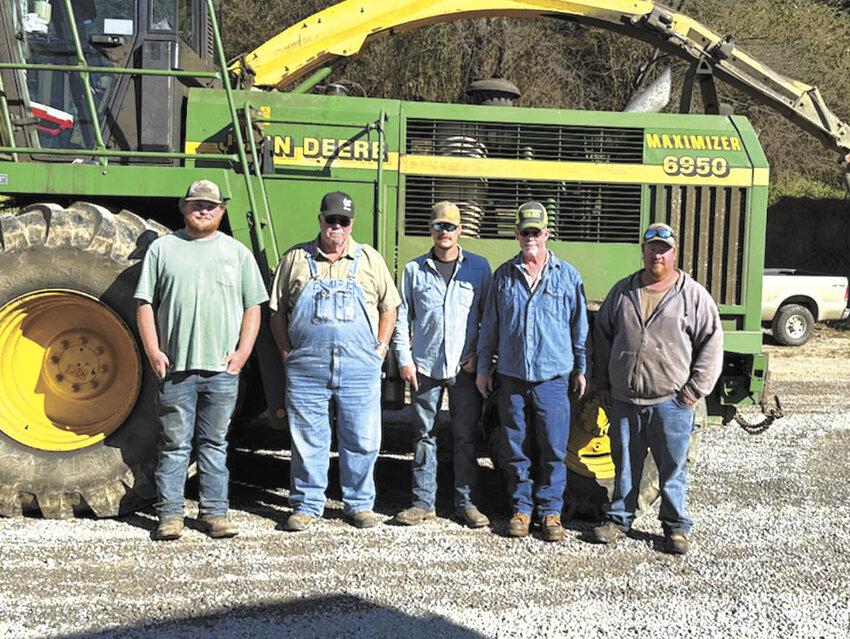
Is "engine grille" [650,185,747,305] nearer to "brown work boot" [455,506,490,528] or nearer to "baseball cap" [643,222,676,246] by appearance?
"baseball cap" [643,222,676,246]

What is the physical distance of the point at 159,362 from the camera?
15.3ft

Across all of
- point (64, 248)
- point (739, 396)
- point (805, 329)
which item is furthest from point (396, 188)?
point (805, 329)

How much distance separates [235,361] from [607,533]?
2304mm

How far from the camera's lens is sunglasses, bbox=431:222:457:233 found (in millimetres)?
5020

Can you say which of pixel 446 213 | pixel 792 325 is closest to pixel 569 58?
pixel 792 325

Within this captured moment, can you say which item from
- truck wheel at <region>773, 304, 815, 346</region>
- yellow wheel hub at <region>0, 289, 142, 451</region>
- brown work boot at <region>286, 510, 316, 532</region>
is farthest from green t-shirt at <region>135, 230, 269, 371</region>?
truck wheel at <region>773, 304, 815, 346</region>

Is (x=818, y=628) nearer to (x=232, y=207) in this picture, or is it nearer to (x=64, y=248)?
(x=232, y=207)

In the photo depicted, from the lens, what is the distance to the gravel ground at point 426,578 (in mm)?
3793

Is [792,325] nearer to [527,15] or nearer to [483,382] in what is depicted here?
[527,15]

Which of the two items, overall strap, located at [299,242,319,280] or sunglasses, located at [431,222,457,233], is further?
sunglasses, located at [431,222,457,233]

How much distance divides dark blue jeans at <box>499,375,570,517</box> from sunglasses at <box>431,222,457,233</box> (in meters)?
0.91

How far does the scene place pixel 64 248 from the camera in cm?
495

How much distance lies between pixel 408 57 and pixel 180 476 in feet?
44.4

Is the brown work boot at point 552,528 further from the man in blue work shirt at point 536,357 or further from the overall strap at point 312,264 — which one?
the overall strap at point 312,264
